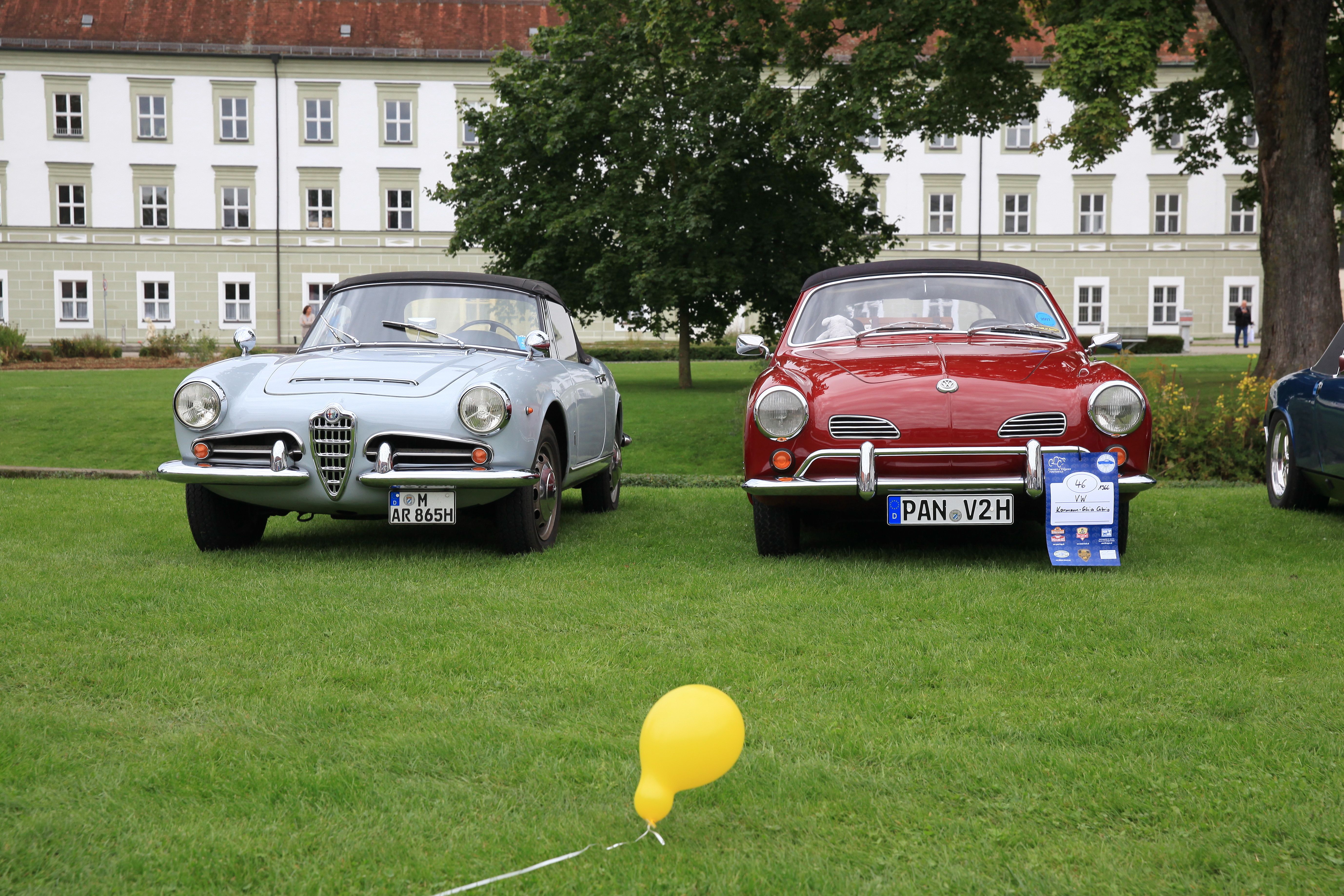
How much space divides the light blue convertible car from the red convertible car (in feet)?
4.15

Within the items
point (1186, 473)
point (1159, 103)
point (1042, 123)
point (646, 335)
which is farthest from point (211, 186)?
point (1186, 473)

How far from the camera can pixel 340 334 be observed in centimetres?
766

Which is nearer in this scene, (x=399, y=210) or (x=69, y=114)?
(x=69, y=114)

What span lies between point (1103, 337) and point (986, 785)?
15.7 ft

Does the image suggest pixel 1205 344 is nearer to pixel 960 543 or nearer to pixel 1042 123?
pixel 1042 123

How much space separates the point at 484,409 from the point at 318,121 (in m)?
45.3

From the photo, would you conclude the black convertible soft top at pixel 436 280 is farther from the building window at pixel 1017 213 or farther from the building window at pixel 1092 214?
the building window at pixel 1092 214

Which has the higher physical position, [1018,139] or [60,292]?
[1018,139]

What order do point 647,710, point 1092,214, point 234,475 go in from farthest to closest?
point 1092,214
point 234,475
point 647,710

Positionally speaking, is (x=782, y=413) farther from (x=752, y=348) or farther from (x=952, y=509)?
(x=752, y=348)

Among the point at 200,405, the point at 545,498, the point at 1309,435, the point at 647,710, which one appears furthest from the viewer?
the point at 1309,435

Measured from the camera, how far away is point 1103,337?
23.9 ft

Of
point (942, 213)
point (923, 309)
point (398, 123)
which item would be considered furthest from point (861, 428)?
point (942, 213)

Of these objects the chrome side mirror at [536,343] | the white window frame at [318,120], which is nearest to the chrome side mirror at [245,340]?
the chrome side mirror at [536,343]
